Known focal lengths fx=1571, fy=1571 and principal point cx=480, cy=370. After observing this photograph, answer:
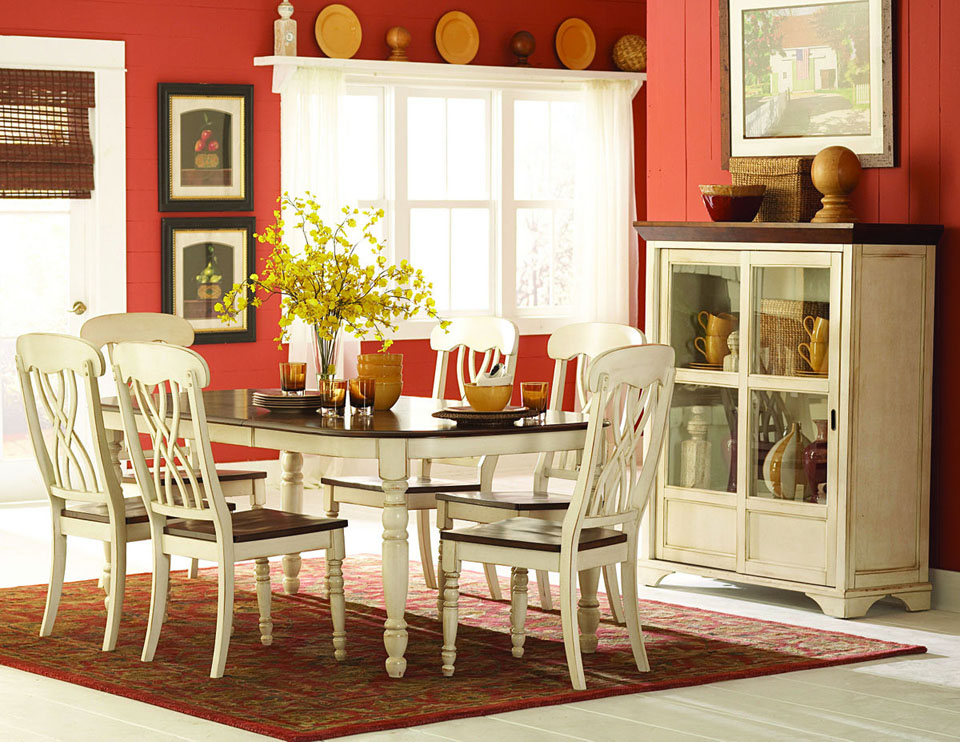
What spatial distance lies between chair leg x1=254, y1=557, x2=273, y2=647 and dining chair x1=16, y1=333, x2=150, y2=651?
357 millimetres

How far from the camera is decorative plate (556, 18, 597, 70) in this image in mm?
8680

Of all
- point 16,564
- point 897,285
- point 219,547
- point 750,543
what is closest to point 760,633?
point 750,543

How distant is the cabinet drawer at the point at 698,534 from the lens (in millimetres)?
5484

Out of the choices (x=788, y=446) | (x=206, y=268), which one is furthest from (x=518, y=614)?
(x=206, y=268)

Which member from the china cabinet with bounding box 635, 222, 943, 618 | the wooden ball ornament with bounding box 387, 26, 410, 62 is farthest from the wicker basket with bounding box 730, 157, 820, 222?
the wooden ball ornament with bounding box 387, 26, 410, 62

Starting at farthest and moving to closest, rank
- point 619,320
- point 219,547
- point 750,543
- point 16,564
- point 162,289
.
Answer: point 619,320, point 162,289, point 16,564, point 750,543, point 219,547

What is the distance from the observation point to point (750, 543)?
5.41 meters

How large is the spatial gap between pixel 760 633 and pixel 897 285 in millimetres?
1258

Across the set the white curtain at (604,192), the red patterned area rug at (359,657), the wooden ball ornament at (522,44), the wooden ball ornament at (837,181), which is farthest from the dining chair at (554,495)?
the wooden ball ornament at (522,44)

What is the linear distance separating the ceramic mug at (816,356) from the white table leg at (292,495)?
1.74 m

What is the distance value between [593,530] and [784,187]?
1.78 meters

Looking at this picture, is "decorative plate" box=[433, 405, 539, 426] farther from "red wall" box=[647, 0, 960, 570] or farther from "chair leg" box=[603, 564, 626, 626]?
"red wall" box=[647, 0, 960, 570]

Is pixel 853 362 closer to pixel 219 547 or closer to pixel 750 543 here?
pixel 750 543

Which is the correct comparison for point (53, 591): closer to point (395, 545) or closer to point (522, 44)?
point (395, 545)
